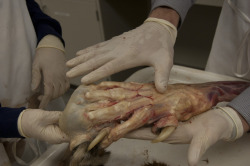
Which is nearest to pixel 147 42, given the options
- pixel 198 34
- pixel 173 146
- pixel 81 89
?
pixel 81 89

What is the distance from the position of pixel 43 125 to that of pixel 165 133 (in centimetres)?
42

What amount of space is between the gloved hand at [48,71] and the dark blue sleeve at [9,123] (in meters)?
0.26

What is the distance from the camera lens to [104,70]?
92 cm

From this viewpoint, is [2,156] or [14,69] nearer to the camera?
[2,156]

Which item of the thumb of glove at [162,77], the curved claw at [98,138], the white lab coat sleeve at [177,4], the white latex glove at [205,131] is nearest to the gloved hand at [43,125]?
the curved claw at [98,138]

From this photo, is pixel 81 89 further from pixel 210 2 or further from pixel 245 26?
pixel 210 2

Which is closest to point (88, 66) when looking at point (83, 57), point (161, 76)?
point (83, 57)

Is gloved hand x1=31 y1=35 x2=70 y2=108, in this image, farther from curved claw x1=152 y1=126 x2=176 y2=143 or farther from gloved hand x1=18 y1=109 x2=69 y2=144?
curved claw x1=152 y1=126 x2=176 y2=143

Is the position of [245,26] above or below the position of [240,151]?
above

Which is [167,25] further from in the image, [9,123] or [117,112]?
[9,123]

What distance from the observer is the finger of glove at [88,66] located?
0.92 metres

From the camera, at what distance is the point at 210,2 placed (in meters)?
1.74

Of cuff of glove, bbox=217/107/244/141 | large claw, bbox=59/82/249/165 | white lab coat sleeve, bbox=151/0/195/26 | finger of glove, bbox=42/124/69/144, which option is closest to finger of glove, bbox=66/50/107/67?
large claw, bbox=59/82/249/165

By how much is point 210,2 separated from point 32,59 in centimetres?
121
